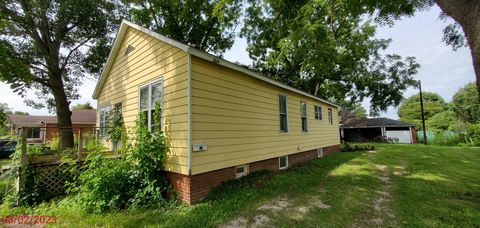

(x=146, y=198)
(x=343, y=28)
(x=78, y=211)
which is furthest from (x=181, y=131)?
(x=343, y=28)

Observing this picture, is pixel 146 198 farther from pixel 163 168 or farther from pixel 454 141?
pixel 454 141

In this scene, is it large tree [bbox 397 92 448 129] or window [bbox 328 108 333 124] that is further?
large tree [bbox 397 92 448 129]

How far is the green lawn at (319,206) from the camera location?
4.37 metres

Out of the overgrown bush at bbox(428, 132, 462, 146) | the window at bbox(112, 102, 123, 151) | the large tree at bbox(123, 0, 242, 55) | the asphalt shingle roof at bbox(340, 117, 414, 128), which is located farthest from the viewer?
the asphalt shingle roof at bbox(340, 117, 414, 128)

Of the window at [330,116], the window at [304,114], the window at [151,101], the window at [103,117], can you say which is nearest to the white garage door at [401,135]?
the window at [330,116]

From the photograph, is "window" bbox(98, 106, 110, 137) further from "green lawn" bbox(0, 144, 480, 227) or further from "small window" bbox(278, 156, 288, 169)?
"small window" bbox(278, 156, 288, 169)

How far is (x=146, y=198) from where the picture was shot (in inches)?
216

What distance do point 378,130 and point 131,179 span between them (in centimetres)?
3319

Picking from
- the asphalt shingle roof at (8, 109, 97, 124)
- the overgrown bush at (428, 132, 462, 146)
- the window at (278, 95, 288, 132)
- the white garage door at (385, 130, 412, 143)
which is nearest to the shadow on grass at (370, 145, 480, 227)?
the window at (278, 95, 288, 132)

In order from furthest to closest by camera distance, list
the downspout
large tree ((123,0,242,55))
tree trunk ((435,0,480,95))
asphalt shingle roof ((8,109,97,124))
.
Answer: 1. asphalt shingle roof ((8,109,97,124))
2. large tree ((123,0,242,55))
3. the downspout
4. tree trunk ((435,0,480,95))

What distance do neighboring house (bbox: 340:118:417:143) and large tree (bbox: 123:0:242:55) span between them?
22197 millimetres

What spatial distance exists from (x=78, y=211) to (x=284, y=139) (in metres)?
6.99

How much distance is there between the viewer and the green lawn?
437 centimetres

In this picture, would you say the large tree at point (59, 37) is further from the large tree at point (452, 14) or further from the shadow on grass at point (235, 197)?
the large tree at point (452, 14)
